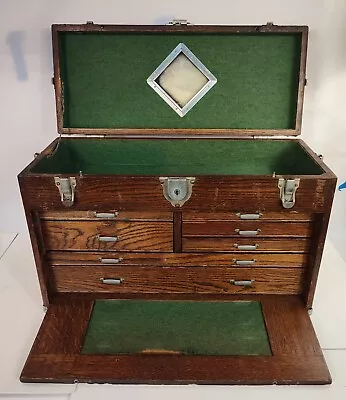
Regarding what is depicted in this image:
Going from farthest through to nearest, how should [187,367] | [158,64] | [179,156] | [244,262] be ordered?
[179,156]
[158,64]
[244,262]
[187,367]

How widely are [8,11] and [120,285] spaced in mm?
1389

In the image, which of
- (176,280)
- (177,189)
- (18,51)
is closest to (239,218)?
(177,189)

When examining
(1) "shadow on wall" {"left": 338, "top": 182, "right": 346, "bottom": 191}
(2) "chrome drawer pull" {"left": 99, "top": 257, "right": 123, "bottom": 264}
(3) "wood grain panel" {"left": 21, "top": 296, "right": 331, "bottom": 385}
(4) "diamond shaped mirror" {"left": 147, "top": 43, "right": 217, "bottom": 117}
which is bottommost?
(3) "wood grain panel" {"left": 21, "top": 296, "right": 331, "bottom": 385}

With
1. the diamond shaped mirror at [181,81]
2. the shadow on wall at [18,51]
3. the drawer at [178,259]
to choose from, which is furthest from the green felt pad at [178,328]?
the shadow on wall at [18,51]

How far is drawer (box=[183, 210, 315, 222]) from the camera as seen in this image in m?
1.68

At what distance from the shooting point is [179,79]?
209 cm

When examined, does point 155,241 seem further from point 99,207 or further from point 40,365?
point 40,365

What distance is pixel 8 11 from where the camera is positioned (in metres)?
2.07

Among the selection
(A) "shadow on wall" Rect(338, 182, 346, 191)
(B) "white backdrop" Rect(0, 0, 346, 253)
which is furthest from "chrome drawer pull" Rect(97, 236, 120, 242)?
(A) "shadow on wall" Rect(338, 182, 346, 191)

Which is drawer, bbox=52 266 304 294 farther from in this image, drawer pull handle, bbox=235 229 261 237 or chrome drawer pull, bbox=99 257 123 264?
drawer pull handle, bbox=235 229 261 237

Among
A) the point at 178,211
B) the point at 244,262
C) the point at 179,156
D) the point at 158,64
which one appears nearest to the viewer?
the point at 178,211

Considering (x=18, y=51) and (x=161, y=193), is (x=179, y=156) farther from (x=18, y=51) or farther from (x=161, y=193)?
(x=18, y=51)

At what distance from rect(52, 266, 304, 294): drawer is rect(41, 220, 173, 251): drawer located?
109 mm

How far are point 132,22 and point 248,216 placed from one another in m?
1.10
